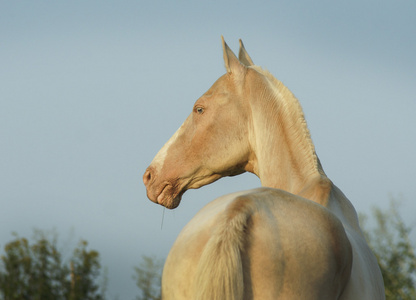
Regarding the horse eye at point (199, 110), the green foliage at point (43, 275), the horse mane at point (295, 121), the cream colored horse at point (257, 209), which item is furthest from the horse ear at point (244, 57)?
the green foliage at point (43, 275)

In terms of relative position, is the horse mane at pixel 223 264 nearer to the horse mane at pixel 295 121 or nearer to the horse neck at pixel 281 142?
the horse neck at pixel 281 142

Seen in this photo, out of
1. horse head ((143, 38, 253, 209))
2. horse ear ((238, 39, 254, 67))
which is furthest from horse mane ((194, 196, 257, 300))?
horse ear ((238, 39, 254, 67))

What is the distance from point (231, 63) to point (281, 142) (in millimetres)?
931

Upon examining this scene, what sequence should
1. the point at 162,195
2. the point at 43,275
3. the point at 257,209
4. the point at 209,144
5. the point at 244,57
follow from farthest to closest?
the point at 43,275 → the point at 244,57 → the point at 162,195 → the point at 209,144 → the point at 257,209

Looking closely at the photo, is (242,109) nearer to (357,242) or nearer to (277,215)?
(357,242)

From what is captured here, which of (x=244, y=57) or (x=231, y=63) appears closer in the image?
(x=231, y=63)

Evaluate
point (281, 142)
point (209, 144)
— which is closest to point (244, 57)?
point (209, 144)

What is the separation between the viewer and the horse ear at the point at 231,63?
502 cm

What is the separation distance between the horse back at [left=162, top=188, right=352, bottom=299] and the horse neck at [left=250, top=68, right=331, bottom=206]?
116 cm

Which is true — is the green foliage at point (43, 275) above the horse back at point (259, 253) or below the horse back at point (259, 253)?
below

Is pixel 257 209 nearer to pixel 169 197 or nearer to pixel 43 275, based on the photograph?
pixel 169 197

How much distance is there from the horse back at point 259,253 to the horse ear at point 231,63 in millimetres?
2263

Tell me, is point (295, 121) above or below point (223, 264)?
above

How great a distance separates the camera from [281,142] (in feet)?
15.0
